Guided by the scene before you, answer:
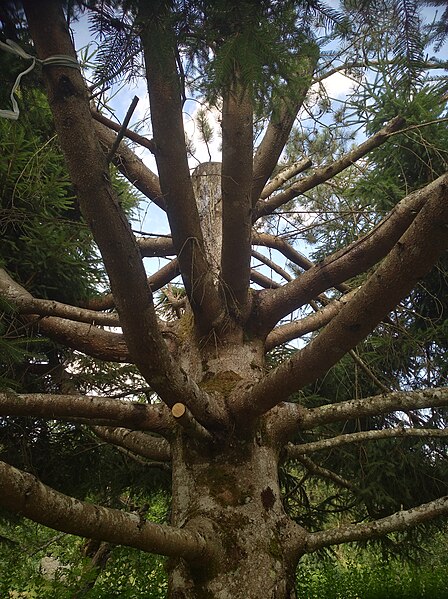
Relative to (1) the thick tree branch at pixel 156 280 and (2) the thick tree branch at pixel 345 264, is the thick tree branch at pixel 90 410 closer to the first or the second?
(2) the thick tree branch at pixel 345 264

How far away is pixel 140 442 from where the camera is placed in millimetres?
3223

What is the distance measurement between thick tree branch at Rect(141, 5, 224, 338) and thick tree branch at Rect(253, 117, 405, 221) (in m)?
1.04

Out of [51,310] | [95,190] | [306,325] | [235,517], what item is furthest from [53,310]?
[306,325]

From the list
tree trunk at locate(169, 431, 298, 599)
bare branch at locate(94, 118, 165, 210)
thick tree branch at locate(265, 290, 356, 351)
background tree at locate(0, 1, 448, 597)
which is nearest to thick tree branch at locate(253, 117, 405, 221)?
background tree at locate(0, 1, 448, 597)

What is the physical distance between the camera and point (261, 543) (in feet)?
8.10

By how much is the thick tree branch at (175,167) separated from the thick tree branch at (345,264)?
1.24ft

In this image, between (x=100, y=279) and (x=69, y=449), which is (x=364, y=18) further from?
(x=69, y=449)

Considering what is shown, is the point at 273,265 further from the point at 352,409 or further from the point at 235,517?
the point at 235,517

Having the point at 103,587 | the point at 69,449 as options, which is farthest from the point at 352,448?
the point at 103,587

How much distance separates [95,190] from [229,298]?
1679mm

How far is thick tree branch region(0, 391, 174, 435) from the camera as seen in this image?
2.40 meters

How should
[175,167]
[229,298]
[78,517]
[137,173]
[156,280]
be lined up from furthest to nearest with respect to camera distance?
[156,280]
[137,173]
[229,298]
[175,167]
[78,517]

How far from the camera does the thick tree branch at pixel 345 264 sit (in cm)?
240

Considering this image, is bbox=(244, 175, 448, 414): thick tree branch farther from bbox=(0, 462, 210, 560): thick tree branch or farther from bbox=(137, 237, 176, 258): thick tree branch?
bbox=(137, 237, 176, 258): thick tree branch
